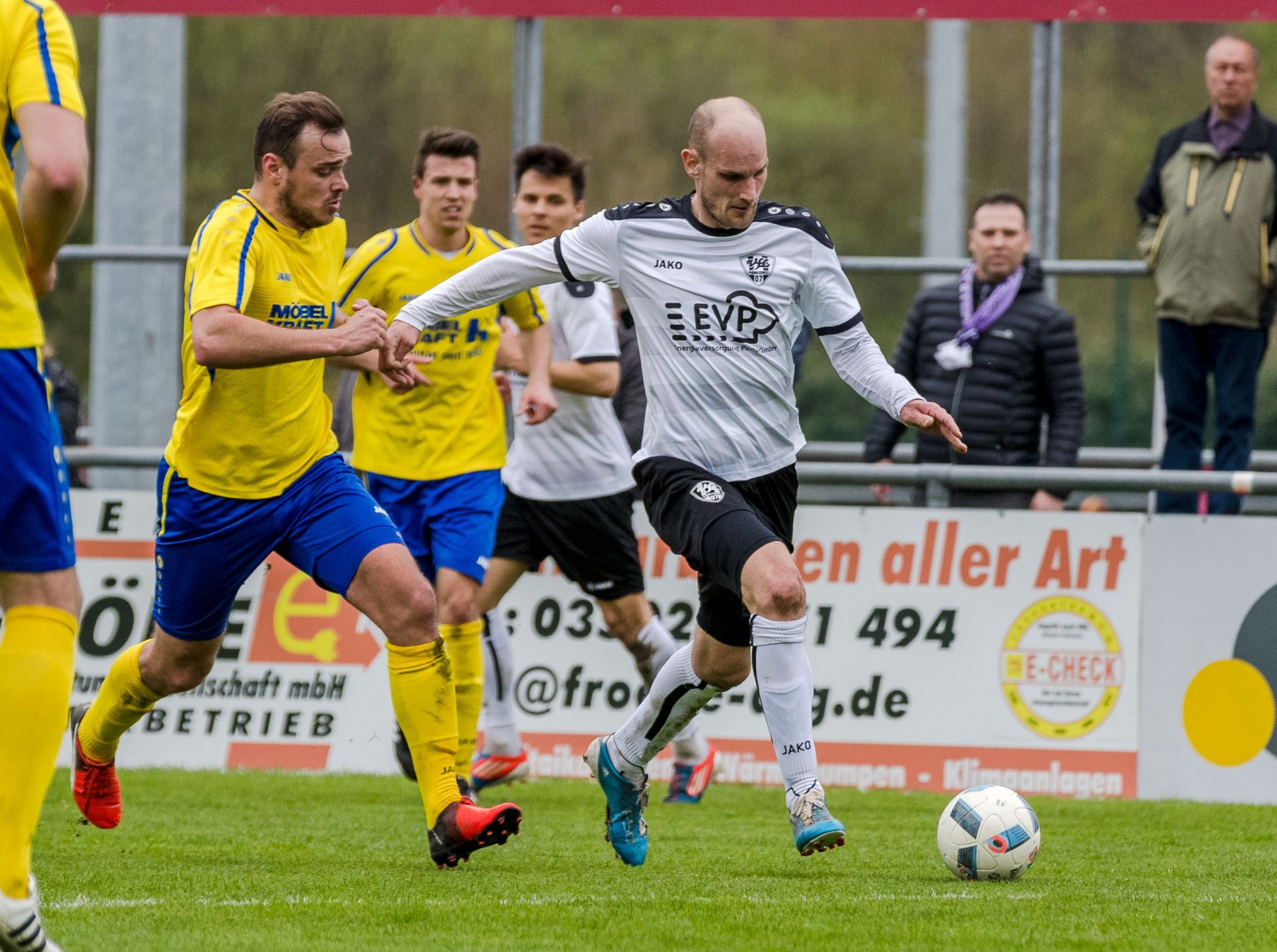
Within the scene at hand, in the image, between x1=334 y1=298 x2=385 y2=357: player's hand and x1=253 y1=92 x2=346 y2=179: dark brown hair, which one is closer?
x1=334 y1=298 x2=385 y2=357: player's hand

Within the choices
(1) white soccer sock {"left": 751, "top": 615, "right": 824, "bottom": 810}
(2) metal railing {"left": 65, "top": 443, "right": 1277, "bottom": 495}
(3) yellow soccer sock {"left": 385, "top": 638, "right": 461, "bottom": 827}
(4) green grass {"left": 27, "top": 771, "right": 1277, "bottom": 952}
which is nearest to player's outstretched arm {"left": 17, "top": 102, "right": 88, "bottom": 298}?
(4) green grass {"left": 27, "top": 771, "right": 1277, "bottom": 952}

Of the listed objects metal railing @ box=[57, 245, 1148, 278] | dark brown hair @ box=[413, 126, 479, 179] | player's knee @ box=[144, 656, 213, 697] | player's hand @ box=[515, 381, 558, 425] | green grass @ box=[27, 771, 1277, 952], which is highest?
dark brown hair @ box=[413, 126, 479, 179]

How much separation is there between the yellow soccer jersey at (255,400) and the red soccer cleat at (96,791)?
1153 mm

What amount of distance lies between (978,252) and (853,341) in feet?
10.9

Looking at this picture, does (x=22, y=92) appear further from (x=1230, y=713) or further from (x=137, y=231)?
(x=137, y=231)

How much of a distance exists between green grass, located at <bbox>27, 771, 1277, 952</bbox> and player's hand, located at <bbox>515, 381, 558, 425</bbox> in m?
1.56

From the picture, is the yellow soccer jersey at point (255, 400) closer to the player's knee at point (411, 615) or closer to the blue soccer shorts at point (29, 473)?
the player's knee at point (411, 615)

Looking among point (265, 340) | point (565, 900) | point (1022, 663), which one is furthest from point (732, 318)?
point (1022, 663)

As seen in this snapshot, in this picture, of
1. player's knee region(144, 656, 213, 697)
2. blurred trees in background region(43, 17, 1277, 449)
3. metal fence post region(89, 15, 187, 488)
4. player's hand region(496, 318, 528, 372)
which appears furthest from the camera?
blurred trees in background region(43, 17, 1277, 449)

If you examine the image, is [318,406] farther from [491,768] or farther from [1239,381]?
[1239,381]

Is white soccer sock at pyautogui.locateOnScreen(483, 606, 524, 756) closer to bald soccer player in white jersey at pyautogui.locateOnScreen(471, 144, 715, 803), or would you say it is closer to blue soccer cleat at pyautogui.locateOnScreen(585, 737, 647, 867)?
bald soccer player in white jersey at pyautogui.locateOnScreen(471, 144, 715, 803)

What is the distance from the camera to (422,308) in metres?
5.92

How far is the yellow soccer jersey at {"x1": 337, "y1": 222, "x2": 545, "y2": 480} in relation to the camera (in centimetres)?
760

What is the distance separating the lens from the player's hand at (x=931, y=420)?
550 cm
